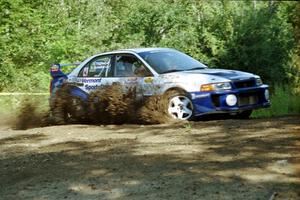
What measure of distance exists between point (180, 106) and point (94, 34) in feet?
45.0

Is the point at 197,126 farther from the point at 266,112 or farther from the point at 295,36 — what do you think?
the point at 295,36

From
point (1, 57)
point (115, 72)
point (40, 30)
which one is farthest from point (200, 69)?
point (40, 30)

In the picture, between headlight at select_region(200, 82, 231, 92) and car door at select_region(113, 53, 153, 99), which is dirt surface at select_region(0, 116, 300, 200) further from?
car door at select_region(113, 53, 153, 99)

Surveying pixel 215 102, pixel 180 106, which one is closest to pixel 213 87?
pixel 215 102

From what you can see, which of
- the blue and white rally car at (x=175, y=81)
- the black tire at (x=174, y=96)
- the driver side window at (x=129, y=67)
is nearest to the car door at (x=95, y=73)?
the blue and white rally car at (x=175, y=81)

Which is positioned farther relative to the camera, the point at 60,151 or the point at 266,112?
the point at 266,112

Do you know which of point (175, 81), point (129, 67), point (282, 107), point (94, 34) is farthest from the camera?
point (94, 34)

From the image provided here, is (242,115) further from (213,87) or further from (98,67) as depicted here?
(98,67)

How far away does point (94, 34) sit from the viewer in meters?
22.8

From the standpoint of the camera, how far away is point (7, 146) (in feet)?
26.6

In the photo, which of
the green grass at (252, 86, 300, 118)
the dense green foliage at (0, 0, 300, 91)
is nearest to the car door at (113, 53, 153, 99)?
the green grass at (252, 86, 300, 118)

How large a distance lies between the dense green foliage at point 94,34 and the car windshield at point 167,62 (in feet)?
16.8

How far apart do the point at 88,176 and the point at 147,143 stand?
5.83 ft

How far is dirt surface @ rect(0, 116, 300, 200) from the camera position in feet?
15.9
